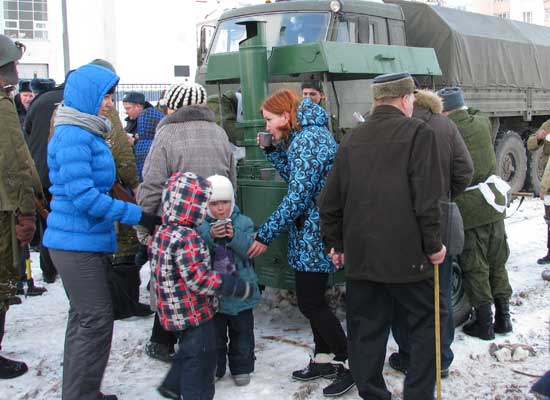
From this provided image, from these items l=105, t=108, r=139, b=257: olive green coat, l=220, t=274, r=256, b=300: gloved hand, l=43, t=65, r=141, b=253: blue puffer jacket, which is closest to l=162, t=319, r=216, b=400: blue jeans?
l=220, t=274, r=256, b=300: gloved hand

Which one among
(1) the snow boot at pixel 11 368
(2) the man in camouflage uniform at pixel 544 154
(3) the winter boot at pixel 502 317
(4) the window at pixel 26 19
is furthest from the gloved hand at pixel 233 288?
(4) the window at pixel 26 19

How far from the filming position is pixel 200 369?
11.6 ft

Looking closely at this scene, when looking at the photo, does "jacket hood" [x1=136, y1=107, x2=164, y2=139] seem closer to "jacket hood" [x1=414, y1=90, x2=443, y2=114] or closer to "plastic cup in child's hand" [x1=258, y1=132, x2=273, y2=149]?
"plastic cup in child's hand" [x1=258, y1=132, x2=273, y2=149]

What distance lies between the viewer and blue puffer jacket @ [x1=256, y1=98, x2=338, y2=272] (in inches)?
155

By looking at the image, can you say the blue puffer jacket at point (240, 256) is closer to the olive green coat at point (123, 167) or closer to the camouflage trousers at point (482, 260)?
the olive green coat at point (123, 167)

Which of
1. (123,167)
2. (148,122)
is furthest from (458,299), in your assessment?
(148,122)

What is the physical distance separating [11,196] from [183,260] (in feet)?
4.89

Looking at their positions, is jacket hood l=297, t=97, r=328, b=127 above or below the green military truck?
below

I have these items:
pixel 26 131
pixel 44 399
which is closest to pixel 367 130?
pixel 44 399

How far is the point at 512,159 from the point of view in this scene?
10.9 metres

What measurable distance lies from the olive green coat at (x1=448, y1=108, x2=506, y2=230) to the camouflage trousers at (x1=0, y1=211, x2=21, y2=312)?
2.92 metres

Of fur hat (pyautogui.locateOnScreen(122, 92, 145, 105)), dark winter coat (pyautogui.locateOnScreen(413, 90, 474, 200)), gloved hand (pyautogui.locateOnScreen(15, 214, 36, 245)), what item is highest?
fur hat (pyautogui.locateOnScreen(122, 92, 145, 105))

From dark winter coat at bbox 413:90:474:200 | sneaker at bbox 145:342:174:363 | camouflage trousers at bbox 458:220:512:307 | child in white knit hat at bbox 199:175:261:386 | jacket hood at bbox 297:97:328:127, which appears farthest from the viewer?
camouflage trousers at bbox 458:220:512:307

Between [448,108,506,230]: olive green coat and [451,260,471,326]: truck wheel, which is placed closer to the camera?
[448,108,506,230]: olive green coat
